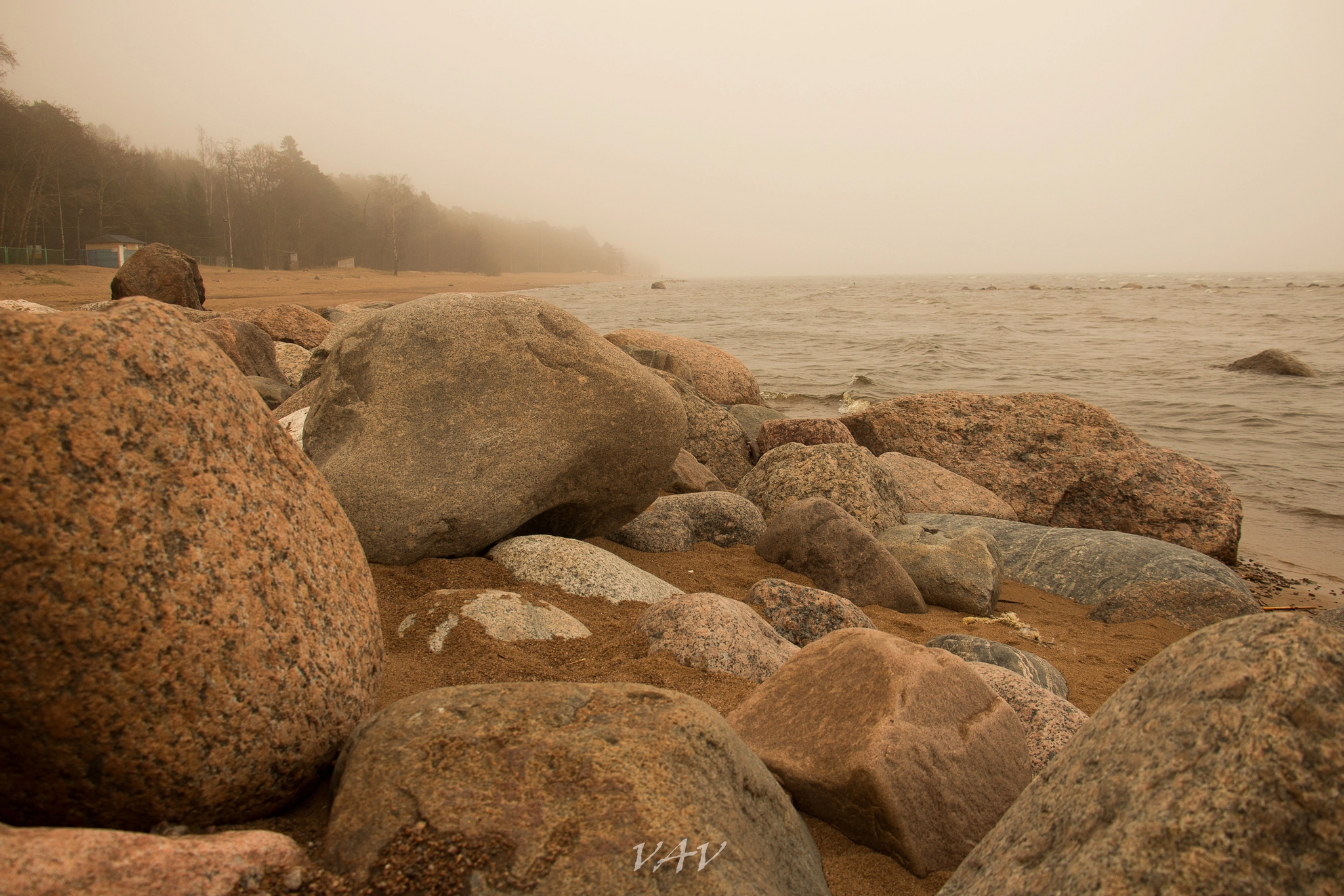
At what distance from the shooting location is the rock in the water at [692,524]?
4.73 m

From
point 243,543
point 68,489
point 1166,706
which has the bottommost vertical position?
point 1166,706

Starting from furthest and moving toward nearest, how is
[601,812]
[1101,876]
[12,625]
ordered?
[601,812] → [12,625] → [1101,876]

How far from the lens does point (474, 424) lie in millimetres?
3768

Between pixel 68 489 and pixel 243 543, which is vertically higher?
pixel 68 489

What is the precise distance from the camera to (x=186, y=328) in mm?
1799

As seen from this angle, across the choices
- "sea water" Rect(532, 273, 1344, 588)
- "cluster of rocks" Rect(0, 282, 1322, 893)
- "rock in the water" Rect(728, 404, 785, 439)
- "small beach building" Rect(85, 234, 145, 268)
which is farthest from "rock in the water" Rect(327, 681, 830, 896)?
"small beach building" Rect(85, 234, 145, 268)

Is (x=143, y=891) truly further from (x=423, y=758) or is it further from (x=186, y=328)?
(x=186, y=328)

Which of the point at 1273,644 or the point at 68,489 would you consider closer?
the point at 1273,644

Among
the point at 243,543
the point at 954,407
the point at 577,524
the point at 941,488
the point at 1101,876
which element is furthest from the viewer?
the point at 954,407

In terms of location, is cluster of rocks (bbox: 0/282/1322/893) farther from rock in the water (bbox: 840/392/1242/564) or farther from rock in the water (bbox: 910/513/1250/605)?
rock in the water (bbox: 840/392/1242/564)

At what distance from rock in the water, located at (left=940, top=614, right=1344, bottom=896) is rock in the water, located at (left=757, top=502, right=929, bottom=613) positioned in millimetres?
2844

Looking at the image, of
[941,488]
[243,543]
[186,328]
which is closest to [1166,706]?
[243,543]

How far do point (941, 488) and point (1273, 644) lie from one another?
5415 mm

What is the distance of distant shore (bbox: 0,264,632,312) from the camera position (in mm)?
21297
